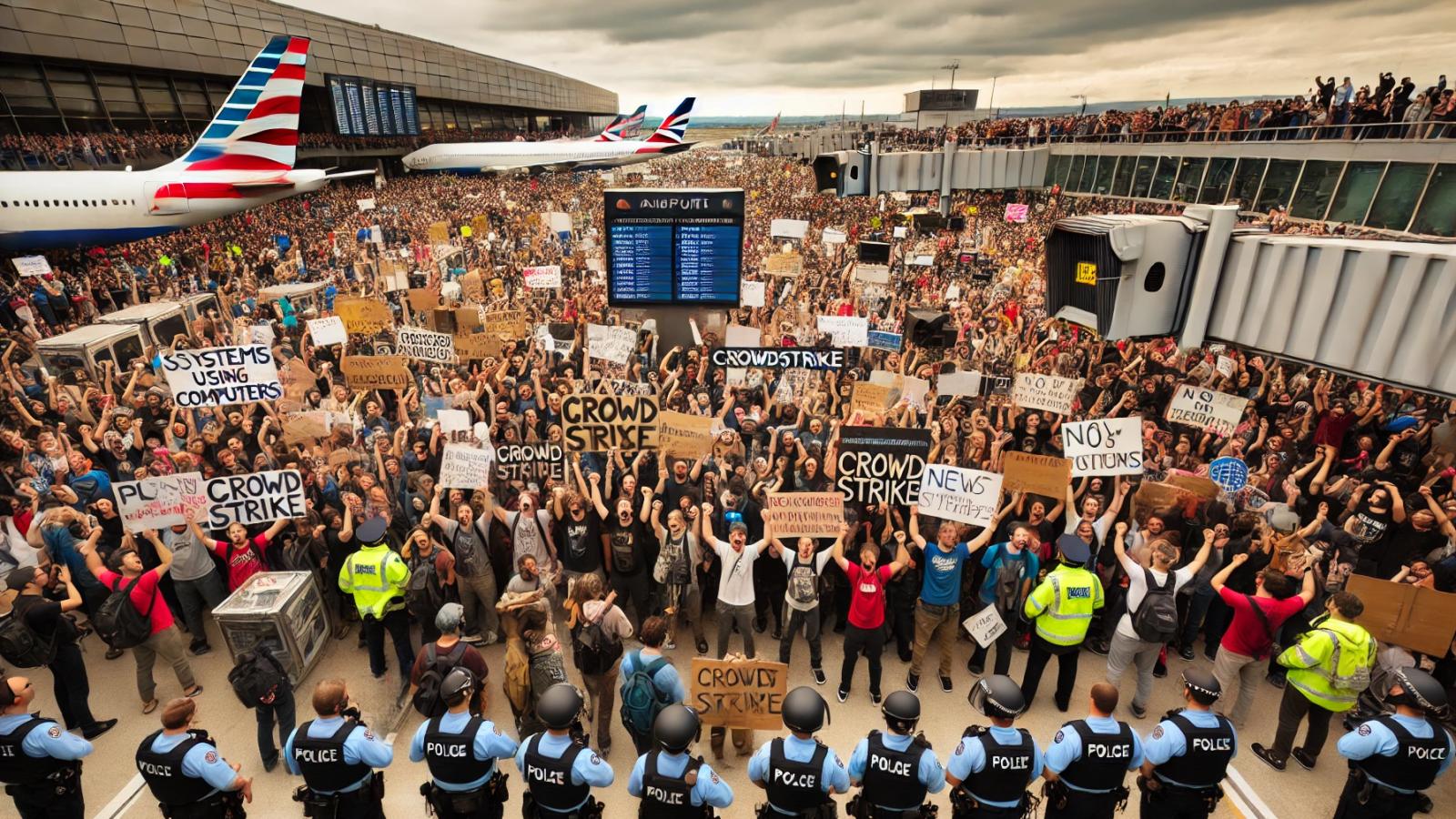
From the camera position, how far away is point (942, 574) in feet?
18.7

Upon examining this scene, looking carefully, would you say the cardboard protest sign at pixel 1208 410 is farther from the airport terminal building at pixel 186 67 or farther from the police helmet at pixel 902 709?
the airport terminal building at pixel 186 67

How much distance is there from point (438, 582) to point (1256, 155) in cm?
2562

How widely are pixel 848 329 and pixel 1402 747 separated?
7685mm

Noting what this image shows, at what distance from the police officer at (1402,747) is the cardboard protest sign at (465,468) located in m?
6.60

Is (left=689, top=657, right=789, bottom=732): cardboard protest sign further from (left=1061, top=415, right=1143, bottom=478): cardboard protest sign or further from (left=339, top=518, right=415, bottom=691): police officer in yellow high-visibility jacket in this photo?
(left=1061, top=415, right=1143, bottom=478): cardboard protest sign

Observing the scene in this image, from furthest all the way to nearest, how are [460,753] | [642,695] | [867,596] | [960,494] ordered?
1. [960,494]
2. [867,596]
3. [642,695]
4. [460,753]

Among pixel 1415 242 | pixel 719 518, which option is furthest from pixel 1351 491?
pixel 719 518

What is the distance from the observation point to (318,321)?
33.2 ft

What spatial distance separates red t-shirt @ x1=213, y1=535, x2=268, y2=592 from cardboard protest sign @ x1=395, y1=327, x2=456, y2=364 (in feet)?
12.7

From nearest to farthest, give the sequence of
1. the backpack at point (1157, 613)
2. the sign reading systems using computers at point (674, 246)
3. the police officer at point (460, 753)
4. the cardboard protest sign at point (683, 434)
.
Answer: the police officer at point (460, 753)
the backpack at point (1157, 613)
the cardboard protest sign at point (683, 434)
the sign reading systems using computers at point (674, 246)

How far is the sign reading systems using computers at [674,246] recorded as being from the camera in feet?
38.0

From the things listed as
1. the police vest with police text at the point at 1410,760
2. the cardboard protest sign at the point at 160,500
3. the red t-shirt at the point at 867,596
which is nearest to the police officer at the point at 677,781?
the red t-shirt at the point at 867,596

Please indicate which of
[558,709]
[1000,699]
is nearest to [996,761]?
[1000,699]

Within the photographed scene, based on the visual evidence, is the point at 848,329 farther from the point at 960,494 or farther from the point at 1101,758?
the point at 1101,758
